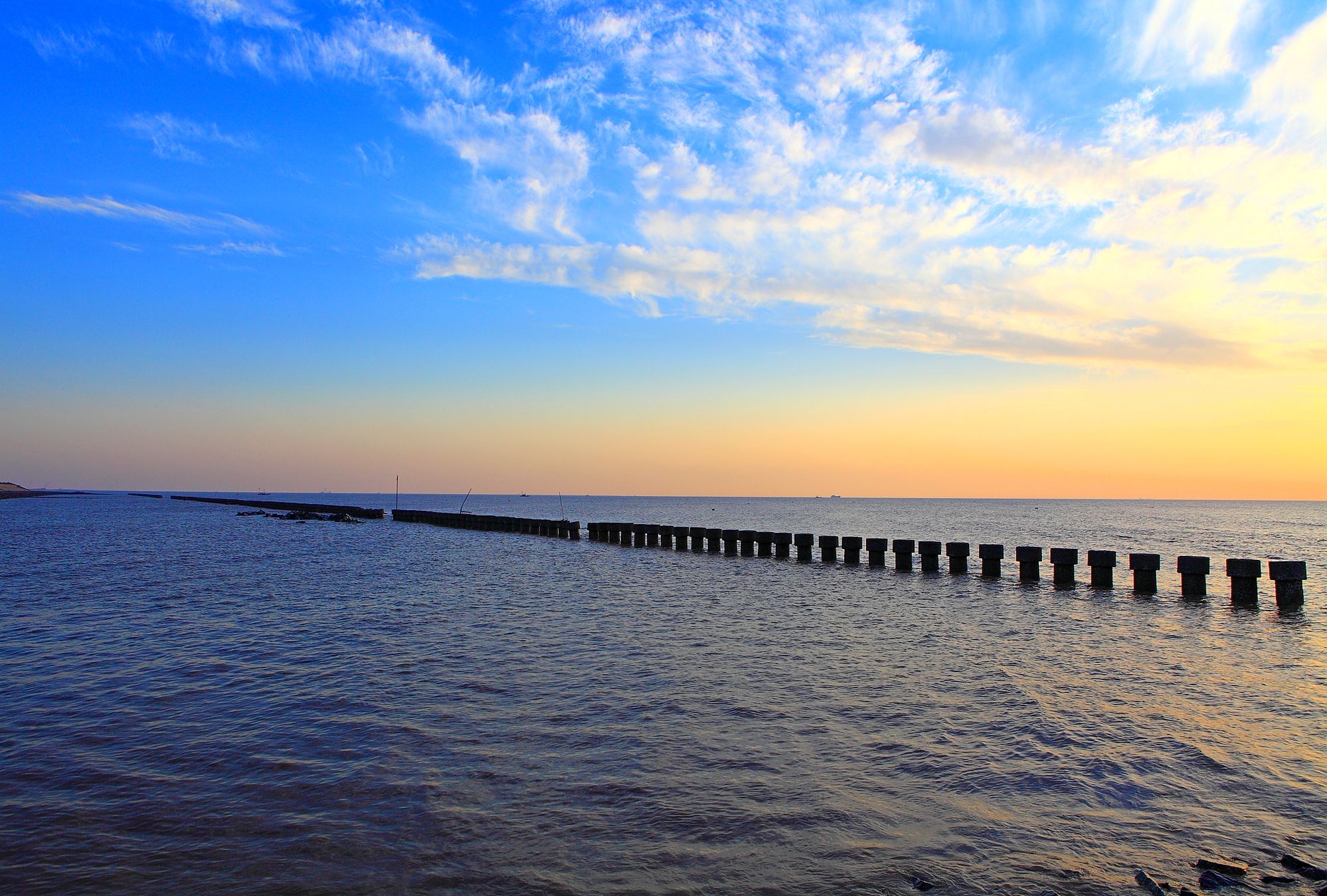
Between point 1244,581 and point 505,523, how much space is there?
164 ft

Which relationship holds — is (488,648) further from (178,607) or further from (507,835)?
(178,607)

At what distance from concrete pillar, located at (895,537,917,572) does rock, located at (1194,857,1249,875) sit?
77.3ft

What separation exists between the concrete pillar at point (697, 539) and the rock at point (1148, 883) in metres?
34.3

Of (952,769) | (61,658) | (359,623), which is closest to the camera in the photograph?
(952,769)

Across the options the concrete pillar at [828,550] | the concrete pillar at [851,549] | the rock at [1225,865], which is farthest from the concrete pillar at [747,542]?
the rock at [1225,865]

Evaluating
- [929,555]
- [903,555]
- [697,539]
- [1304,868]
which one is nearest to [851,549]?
[903,555]

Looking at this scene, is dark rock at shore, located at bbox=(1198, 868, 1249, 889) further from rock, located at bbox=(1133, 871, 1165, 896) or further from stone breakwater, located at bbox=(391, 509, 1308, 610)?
stone breakwater, located at bbox=(391, 509, 1308, 610)

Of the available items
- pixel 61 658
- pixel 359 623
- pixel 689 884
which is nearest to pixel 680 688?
pixel 689 884

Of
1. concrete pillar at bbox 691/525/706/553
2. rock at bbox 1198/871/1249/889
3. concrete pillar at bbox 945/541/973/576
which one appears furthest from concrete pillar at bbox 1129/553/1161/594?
concrete pillar at bbox 691/525/706/553

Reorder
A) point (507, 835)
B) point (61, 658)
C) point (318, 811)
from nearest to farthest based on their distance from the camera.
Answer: point (507, 835), point (318, 811), point (61, 658)

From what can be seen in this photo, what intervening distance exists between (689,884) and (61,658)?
1223cm

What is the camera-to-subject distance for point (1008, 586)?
24078mm

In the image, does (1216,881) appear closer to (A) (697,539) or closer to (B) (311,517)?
(A) (697,539)

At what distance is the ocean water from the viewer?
5.41 m
